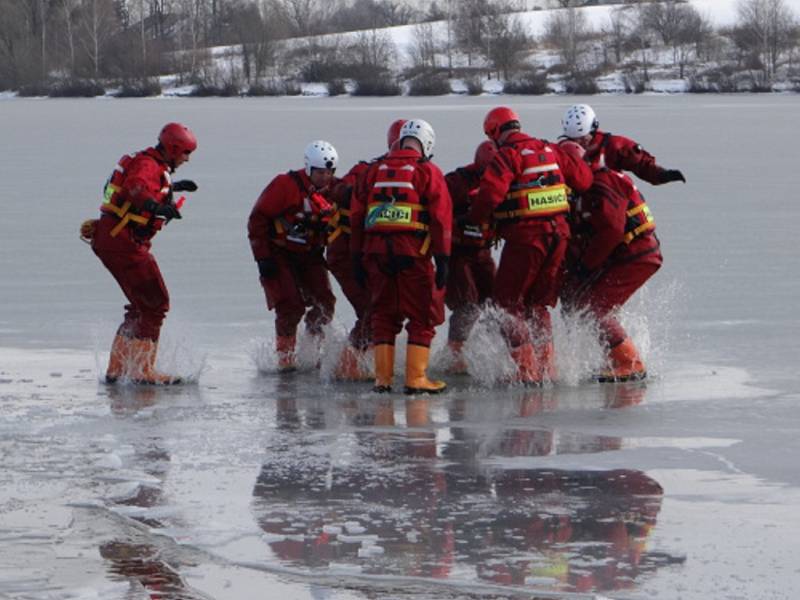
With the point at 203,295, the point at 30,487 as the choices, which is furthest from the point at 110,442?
the point at 203,295

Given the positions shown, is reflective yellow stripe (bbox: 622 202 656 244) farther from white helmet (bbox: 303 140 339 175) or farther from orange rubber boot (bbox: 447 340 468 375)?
white helmet (bbox: 303 140 339 175)

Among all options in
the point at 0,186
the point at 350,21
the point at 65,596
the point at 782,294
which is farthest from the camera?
the point at 350,21

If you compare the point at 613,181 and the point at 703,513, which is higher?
the point at 613,181

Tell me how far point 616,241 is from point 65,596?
5.03 m

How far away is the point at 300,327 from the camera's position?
36.3ft

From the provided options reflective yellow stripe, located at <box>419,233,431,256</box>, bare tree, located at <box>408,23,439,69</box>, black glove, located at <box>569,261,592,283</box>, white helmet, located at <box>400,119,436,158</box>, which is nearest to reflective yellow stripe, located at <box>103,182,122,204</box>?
white helmet, located at <box>400,119,436,158</box>

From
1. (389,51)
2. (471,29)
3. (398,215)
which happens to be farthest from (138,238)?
(471,29)

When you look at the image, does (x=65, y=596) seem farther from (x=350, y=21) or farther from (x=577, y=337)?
(x=350, y=21)

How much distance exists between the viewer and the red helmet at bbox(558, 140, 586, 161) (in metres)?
9.84

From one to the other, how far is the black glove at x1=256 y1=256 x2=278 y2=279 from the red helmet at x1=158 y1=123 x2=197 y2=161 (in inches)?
34.6

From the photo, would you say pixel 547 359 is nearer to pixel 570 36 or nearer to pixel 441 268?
pixel 441 268

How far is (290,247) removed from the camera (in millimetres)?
10484

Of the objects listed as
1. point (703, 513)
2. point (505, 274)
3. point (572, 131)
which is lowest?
point (703, 513)

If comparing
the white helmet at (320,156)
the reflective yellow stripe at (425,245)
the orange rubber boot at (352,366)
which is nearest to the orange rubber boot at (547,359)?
the reflective yellow stripe at (425,245)
